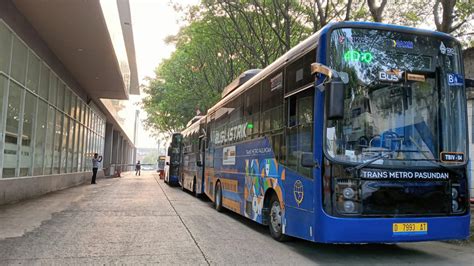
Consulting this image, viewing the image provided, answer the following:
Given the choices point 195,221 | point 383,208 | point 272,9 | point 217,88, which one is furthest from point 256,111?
point 217,88

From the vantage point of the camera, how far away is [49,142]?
17.1m

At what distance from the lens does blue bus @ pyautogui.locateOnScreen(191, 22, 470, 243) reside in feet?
18.7

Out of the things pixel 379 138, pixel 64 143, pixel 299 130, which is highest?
pixel 64 143

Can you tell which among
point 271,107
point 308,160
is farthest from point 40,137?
point 308,160

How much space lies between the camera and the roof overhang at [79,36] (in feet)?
40.4

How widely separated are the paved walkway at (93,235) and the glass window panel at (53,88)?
5.95 metres

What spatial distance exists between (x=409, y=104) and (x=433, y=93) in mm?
459

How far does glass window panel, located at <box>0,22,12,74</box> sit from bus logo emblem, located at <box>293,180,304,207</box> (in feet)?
29.6

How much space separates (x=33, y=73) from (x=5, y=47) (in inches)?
111

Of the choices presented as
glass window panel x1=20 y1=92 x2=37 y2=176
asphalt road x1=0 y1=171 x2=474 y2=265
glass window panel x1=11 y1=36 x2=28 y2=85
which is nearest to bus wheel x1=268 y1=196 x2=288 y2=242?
asphalt road x1=0 y1=171 x2=474 y2=265

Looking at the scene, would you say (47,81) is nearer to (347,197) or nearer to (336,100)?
(336,100)

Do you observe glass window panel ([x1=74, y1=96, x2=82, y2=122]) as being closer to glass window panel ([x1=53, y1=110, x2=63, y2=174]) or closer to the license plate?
glass window panel ([x1=53, y1=110, x2=63, y2=174])

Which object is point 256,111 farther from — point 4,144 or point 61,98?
point 61,98

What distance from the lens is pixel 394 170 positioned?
5.77 metres
